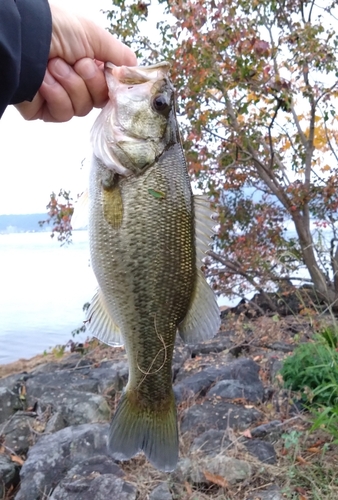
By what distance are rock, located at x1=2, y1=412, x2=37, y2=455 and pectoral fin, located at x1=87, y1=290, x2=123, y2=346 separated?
279 centimetres

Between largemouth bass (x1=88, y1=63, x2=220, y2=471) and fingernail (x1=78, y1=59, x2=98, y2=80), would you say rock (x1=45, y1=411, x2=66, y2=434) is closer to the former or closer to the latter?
largemouth bass (x1=88, y1=63, x2=220, y2=471)

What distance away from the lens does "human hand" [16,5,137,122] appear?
193 centimetres

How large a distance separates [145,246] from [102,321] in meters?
0.33

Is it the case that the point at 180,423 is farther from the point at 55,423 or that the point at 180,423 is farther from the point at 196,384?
the point at 55,423

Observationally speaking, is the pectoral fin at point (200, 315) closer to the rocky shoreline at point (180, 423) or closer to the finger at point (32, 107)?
the finger at point (32, 107)

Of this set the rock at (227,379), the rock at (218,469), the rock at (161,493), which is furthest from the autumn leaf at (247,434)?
the rock at (161,493)

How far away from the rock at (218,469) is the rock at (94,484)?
36 cm

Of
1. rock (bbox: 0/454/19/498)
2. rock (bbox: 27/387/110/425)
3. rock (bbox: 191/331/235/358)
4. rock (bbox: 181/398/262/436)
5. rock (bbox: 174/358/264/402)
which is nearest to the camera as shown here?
rock (bbox: 0/454/19/498)

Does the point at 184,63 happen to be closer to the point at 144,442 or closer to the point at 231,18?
the point at 231,18

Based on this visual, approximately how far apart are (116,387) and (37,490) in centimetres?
159

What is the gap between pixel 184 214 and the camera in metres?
1.92

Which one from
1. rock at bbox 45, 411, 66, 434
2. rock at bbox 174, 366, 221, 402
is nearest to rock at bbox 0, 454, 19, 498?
rock at bbox 45, 411, 66, 434

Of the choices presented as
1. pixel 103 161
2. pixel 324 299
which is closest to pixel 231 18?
pixel 324 299

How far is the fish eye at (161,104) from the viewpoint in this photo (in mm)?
1989
